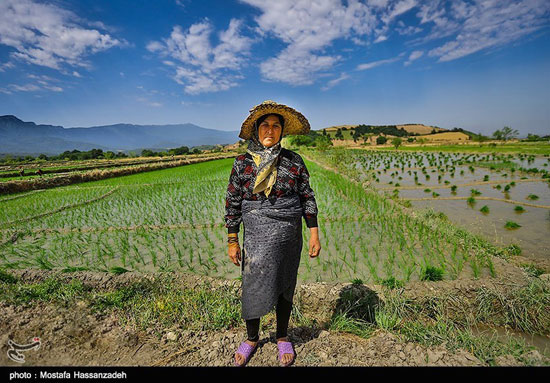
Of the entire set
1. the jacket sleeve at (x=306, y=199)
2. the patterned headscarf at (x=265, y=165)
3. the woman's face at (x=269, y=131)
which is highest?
the woman's face at (x=269, y=131)

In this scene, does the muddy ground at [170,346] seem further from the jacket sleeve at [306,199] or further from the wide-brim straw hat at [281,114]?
the wide-brim straw hat at [281,114]

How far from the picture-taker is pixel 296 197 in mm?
1844

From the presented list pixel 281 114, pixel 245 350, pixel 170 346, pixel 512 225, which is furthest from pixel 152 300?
pixel 512 225

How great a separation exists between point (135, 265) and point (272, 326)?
8.45ft

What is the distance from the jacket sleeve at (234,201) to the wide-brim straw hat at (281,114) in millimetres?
338

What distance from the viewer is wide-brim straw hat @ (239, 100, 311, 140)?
1815 mm

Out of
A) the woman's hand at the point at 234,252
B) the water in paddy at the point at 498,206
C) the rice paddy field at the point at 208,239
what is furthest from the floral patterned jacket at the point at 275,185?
the water in paddy at the point at 498,206

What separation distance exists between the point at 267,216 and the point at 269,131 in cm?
63

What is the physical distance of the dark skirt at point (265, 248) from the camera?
1.75 meters

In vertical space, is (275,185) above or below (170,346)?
above

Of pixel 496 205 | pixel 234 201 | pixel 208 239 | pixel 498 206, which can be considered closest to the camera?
pixel 234 201

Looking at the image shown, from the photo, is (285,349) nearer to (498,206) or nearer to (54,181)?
(498,206)

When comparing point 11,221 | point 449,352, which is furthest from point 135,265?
point 11,221

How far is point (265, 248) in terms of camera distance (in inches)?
69.0
